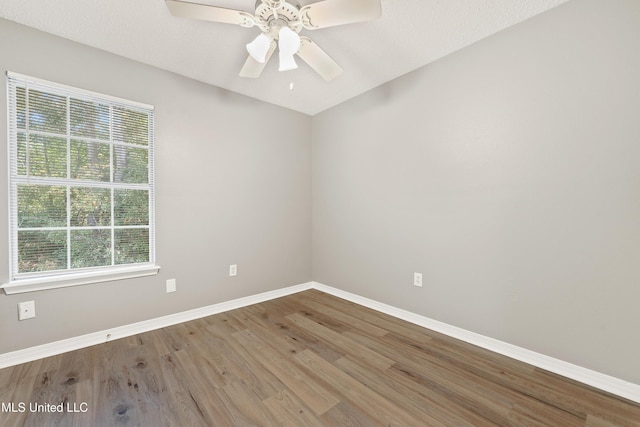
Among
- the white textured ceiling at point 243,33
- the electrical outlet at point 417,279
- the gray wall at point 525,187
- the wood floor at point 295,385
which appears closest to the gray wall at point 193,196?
the white textured ceiling at point 243,33

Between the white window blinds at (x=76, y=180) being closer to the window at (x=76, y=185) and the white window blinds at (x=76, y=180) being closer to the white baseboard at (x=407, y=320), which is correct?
the window at (x=76, y=185)

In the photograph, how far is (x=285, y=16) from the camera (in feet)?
4.87

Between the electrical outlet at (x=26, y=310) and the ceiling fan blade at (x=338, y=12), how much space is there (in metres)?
2.53

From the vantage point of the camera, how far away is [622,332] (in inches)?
57.1

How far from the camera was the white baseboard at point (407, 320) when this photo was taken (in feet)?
4.92

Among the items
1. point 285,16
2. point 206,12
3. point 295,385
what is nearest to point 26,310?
point 295,385

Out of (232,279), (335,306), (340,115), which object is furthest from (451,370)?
(340,115)

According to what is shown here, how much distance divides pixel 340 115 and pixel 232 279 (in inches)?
85.8

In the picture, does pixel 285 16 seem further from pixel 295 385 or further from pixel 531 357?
pixel 531 357

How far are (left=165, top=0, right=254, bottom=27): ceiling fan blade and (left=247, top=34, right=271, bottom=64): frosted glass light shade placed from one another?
0.10 meters

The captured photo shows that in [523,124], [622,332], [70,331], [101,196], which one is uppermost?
[523,124]

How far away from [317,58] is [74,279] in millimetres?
2325

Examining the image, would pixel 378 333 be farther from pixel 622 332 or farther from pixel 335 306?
pixel 622 332

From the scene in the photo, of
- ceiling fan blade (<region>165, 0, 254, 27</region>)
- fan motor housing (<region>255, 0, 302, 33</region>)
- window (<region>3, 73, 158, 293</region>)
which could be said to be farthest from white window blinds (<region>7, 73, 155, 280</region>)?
fan motor housing (<region>255, 0, 302, 33</region>)
